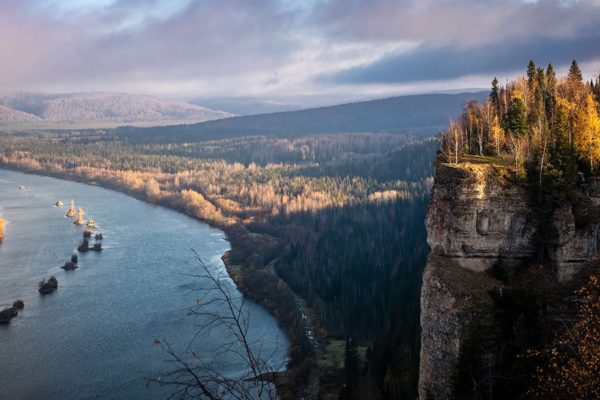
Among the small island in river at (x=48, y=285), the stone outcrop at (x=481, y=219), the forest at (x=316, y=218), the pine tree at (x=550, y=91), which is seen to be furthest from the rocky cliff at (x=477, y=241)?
the small island in river at (x=48, y=285)

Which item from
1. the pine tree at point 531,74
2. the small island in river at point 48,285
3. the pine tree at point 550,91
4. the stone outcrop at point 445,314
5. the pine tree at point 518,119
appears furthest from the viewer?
the small island in river at point 48,285

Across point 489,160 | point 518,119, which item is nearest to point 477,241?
point 489,160

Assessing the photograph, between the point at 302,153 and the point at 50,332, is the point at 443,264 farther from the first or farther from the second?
Result: the point at 302,153

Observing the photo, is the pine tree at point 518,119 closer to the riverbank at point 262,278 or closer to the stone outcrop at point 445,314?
the stone outcrop at point 445,314

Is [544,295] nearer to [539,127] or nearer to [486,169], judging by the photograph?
[486,169]

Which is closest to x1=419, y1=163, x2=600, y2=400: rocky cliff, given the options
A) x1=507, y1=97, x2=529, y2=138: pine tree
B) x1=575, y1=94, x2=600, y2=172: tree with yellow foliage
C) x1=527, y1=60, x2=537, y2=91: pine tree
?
x1=575, y1=94, x2=600, y2=172: tree with yellow foliage
